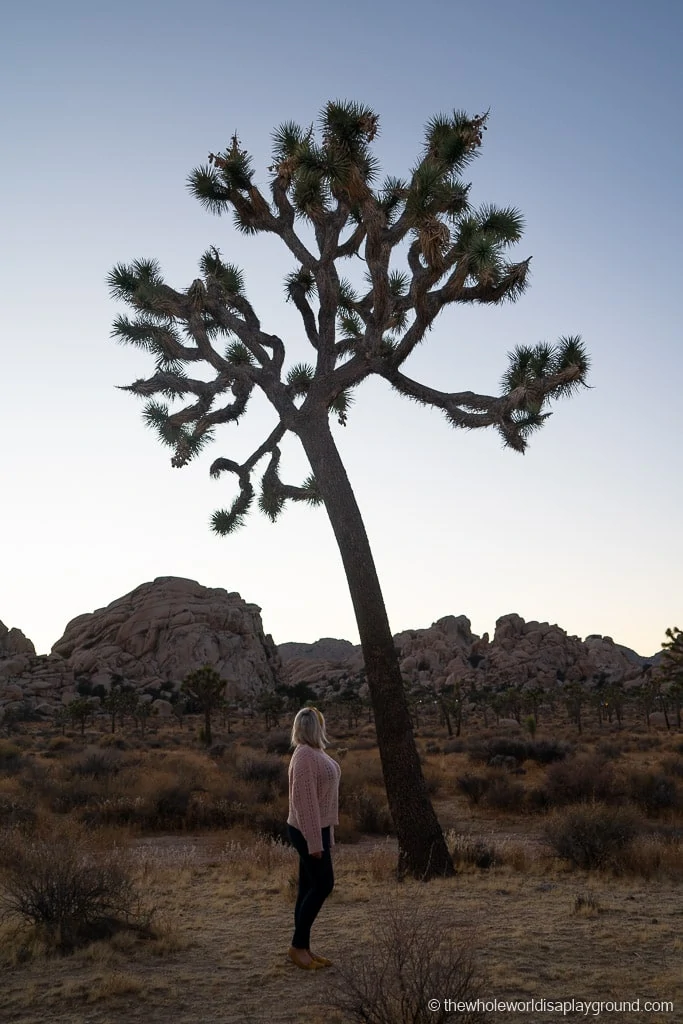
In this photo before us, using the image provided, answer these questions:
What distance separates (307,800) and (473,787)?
12.0 m

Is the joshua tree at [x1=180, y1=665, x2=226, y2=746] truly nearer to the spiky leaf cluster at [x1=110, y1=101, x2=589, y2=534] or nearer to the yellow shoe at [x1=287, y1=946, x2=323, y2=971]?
the spiky leaf cluster at [x1=110, y1=101, x2=589, y2=534]

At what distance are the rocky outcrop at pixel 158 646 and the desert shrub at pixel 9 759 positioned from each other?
128 ft

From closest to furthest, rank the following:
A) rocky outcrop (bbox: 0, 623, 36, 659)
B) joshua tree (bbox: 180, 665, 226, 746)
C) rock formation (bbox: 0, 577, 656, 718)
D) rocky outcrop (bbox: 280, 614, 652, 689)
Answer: joshua tree (bbox: 180, 665, 226, 746) → rock formation (bbox: 0, 577, 656, 718) → rocky outcrop (bbox: 0, 623, 36, 659) → rocky outcrop (bbox: 280, 614, 652, 689)

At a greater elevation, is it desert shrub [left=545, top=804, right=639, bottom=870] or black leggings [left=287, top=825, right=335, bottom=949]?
black leggings [left=287, top=825, right=335, bottom=949]

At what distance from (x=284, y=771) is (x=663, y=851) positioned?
10.0m

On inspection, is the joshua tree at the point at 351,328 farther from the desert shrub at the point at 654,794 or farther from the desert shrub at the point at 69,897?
the desert shrub at the point at 654,794

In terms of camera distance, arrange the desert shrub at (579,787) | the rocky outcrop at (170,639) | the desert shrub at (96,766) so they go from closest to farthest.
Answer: the desert shrub at (579,787) → the desert shrub at (96,766) → the rocky outcrop at (170,639)

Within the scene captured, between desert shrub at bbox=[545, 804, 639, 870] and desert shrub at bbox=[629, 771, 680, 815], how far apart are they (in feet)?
17.5

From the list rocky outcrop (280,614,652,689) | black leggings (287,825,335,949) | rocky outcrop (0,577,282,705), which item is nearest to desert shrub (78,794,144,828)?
black leggings (287,825,335,949)

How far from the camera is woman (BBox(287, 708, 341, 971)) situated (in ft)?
16.0

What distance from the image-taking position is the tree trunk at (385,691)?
27.2 ft

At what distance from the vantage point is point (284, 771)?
57.5 feet

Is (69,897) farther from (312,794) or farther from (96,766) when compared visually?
(96,766)

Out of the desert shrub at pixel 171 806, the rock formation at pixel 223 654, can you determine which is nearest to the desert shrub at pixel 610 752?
the desert shrub at pixel 171 806
